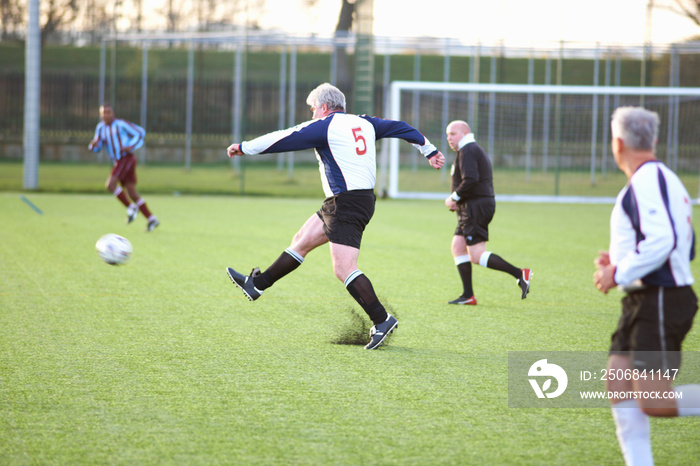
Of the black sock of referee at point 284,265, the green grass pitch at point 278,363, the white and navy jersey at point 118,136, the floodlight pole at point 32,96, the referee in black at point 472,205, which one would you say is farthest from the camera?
the floodlight pole at point 32,96

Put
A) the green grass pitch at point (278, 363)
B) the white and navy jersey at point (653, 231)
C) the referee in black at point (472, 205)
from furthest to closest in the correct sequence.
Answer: the referee in black at point (472, 205) < the green grass pitch at point (278, 363) < the white and navy jersey at point (653, 231)

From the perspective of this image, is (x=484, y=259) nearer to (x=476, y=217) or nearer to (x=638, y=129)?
(x=476, y=217)

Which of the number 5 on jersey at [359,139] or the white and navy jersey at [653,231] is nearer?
the white and navy jersey at [653,231]

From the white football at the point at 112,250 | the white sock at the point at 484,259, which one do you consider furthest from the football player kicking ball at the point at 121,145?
the white sock at the point at 484,259

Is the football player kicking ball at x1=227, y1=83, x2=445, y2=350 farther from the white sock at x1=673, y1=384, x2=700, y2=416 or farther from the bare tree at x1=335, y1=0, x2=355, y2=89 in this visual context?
the bare tree at x1=335, y1=0, x2=355, y2=89

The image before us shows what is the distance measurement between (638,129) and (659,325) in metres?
0.75

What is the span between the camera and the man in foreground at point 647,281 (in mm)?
2865

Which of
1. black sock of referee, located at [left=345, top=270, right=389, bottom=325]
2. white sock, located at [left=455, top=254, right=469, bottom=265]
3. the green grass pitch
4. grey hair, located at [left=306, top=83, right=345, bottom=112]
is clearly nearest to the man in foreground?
the green grass pitch

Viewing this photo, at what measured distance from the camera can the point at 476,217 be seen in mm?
7191

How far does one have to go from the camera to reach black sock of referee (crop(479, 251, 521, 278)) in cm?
717

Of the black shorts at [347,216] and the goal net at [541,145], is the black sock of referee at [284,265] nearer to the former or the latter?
the black shorts at [347,216]

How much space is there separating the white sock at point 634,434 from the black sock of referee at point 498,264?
4191 mm

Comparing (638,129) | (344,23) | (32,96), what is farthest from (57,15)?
(638,129)

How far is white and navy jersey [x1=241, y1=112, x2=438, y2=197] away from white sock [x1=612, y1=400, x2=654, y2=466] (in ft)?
8.66
